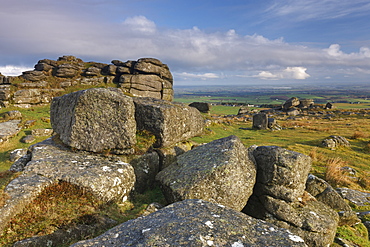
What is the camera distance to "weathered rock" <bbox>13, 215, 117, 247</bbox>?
6184 mm

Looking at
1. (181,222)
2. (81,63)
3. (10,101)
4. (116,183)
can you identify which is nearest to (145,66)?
(81,63)

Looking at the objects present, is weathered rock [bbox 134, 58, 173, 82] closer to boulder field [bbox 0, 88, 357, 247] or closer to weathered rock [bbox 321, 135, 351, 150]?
weathered rock [bbox 321, 135, 351, 150]

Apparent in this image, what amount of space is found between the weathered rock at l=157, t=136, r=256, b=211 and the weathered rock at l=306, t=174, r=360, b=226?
4166 mm

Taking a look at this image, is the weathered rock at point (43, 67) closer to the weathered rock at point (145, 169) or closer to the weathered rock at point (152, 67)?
the weathered rock at point (152, 67)

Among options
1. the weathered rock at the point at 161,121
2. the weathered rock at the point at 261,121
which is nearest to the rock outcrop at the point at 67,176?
the weathered rock at the point at 161,121

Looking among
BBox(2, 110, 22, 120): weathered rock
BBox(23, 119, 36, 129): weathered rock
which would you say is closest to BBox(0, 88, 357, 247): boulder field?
BBox(23, 119, 36, 129): weathered rock

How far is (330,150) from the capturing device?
2361 centimetres

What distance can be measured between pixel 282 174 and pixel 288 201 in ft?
4.04

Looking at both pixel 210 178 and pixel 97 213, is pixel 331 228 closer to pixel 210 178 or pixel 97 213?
pixel 210 178

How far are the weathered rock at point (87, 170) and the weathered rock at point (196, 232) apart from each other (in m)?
3.74

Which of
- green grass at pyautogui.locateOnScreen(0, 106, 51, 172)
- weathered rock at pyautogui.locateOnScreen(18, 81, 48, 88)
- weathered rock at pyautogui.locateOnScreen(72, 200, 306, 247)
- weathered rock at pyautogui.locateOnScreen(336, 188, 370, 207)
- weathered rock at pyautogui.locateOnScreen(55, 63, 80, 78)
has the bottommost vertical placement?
weathered rock at pyautogui.locateOnScreen(336, 188, 370, 207)

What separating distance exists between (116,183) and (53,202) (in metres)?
2.39

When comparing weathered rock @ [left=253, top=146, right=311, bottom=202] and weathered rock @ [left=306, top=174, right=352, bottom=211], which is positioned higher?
weathered rock @ [left=253, top=146, right=311, bottom=202]

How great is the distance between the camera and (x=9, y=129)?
86.1 ft
